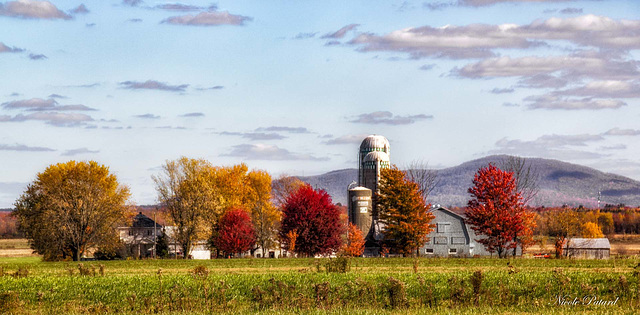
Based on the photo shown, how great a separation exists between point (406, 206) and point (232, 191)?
2616 cm

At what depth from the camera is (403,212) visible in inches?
2687

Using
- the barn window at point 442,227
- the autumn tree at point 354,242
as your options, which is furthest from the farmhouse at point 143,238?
the barn window at point 442,227

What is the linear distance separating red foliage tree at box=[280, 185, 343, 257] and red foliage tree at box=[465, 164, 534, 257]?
12.8 m

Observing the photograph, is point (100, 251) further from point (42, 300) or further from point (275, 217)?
point (42, 300)

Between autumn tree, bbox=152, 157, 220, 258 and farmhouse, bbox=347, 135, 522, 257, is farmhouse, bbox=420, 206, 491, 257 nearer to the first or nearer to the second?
farmhouse, bbox=347, 135, 522, 257

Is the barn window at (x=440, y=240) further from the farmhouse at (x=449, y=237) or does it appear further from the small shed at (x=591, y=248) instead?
the small shed at (x=591, y=248)

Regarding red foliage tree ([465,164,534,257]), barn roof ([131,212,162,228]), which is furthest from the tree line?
barn roof ([131,212,162,228])

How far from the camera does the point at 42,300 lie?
1264 inches

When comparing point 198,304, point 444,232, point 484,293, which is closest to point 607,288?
point 484,293

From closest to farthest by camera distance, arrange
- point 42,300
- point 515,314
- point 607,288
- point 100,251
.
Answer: point 515,314, point 607,288, point 42,300, point 100,251

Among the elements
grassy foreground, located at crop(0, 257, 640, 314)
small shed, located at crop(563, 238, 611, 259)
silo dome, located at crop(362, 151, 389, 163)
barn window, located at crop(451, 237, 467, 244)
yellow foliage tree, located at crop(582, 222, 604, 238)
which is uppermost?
silo dome, located at crop(362, 151, 389, 163)

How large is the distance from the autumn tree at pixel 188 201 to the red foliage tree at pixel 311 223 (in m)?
14.1

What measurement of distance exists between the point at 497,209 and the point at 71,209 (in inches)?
1693

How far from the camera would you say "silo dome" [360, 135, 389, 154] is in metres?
106
